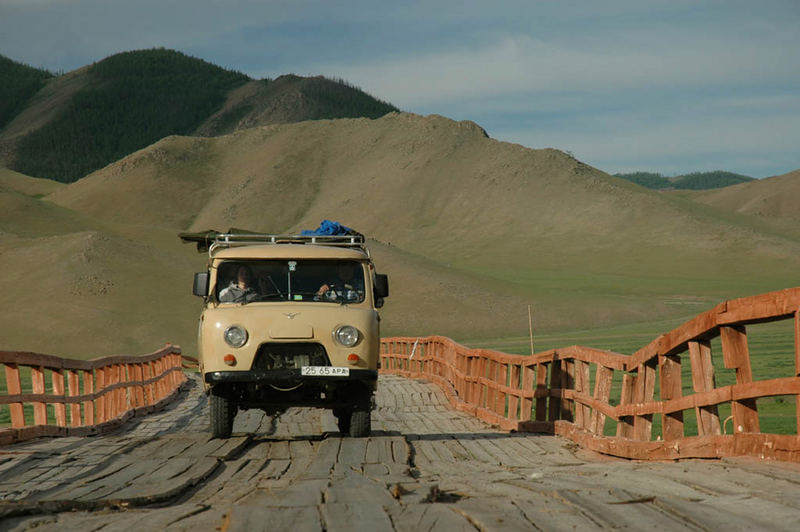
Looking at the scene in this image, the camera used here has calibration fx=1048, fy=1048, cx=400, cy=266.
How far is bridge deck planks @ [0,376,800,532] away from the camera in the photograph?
231 inches

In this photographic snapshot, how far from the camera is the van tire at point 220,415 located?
1261 centimetres

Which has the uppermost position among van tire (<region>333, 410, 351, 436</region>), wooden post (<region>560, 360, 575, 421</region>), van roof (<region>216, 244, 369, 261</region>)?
van roof (<region>216, 244, 369, 261</region>)

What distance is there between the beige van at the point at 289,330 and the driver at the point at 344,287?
0.04 ft

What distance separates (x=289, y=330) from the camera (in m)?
12.2

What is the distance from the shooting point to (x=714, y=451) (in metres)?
8.27

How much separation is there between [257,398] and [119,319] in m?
64.3

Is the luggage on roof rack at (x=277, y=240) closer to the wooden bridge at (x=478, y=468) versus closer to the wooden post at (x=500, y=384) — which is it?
the wooden bridge at (x=478, y=468)

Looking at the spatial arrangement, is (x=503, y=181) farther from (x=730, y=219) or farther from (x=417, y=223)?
(x=730, y=219)

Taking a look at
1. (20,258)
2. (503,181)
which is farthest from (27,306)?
(503,181)

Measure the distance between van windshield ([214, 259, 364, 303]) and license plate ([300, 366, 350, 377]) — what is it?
102cm

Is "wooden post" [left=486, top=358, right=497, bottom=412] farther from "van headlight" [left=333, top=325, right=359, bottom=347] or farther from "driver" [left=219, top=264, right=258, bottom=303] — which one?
"driver" [left=219, top=264, right=258, bottom=303]

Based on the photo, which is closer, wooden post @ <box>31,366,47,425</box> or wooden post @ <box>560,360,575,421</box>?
wooden post @ <box>31,366,47,425</box>

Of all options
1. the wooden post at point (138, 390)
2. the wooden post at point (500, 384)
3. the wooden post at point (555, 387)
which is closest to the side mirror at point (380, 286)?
the wooden post at point (555, 387)

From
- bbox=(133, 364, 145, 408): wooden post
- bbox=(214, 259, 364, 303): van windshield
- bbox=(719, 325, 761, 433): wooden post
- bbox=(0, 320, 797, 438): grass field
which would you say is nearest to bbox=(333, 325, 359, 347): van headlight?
bbox=(214, 259, 364, 303): van windshield
